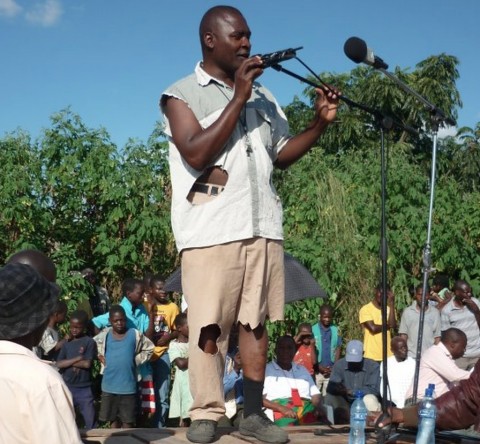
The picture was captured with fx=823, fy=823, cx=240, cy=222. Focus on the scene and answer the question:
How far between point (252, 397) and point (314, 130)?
1.37 metres

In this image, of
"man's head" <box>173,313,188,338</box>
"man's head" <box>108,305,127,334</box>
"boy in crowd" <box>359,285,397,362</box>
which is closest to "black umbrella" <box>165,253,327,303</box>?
"man's head" <box>173,313,188,338</box>

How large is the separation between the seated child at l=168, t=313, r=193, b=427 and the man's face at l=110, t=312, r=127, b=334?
0.67 meters

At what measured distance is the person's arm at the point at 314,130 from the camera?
410cm

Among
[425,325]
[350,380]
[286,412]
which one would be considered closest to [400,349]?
[350,380]

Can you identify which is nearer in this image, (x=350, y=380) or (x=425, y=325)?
(x=350, y=380)

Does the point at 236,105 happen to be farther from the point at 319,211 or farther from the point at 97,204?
the point at 319,211

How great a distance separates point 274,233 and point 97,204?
7752 mm

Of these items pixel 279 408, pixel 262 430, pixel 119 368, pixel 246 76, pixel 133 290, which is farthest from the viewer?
pixel 133 290

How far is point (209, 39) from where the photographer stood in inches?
157

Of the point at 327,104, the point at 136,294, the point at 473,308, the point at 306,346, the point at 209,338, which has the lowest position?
the point at 209,338

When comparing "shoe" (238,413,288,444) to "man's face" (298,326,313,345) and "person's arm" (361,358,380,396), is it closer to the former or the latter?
"person's arm" (361,358,380,396)

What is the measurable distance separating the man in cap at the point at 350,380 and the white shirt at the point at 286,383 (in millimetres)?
738

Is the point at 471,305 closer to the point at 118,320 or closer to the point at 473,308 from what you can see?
the point at 473,308

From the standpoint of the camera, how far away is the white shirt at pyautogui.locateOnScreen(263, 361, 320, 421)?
24.7 ft
